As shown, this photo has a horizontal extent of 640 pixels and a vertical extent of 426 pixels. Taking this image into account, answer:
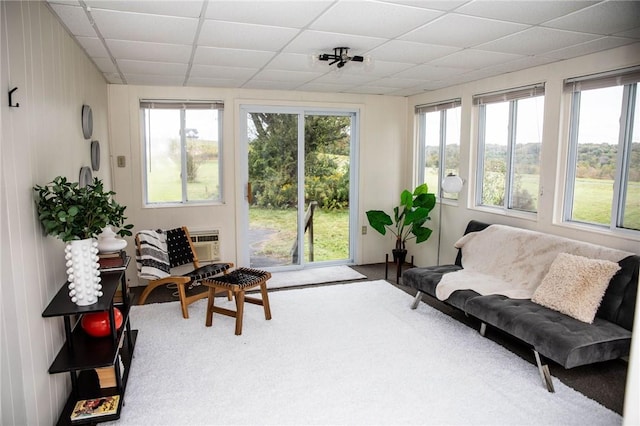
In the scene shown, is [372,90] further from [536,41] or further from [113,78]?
[113,78]

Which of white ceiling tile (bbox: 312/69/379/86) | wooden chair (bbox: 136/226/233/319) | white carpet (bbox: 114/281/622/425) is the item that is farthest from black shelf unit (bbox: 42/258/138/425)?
white ceiling tile (bbox: 312/69/379/86)

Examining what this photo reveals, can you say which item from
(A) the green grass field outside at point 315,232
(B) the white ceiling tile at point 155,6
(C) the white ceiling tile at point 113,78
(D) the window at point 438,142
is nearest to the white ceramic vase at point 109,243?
(B) the white ceiling tile at point 155,6

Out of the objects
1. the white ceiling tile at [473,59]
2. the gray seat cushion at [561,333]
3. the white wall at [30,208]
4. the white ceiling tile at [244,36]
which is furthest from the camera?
the white ceiling tile at [473,59]

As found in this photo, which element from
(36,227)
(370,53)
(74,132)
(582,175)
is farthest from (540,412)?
(74,132)

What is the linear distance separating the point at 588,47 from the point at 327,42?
1977 mm

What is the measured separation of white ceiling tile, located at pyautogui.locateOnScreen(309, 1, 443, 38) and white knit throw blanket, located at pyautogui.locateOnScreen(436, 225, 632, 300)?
2.15 meters

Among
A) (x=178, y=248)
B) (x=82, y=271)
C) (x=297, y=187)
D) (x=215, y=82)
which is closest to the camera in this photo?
(x=82, y=271)

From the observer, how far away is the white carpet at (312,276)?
5.24 metres

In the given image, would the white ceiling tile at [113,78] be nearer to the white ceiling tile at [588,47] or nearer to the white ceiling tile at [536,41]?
the white ceiling tile at [536,41]

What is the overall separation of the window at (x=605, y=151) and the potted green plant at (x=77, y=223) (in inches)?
146

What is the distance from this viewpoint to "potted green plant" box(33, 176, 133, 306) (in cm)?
224

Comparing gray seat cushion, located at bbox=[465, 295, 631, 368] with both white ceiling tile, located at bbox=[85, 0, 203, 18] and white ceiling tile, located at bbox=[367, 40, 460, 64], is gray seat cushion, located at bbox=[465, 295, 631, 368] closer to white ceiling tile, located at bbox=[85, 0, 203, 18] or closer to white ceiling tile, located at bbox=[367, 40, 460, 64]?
white ceiling tile, located at bbox=[367, 40, 460, 64]

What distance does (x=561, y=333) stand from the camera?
2787 mm

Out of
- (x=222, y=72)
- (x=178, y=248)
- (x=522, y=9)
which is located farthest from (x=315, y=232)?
(x=522, y=9)
